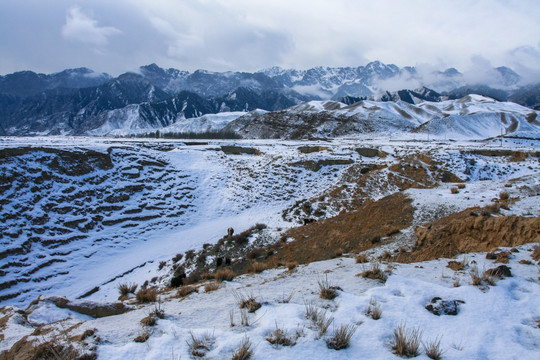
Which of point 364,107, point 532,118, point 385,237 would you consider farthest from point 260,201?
point 532,118

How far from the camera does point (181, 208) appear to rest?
84.9 feet

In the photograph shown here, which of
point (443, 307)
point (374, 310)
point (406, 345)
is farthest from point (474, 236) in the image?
point (406, 345)

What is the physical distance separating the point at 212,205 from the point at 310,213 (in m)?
10.4

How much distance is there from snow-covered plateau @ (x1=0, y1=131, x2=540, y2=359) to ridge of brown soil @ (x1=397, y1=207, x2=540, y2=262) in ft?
0.13

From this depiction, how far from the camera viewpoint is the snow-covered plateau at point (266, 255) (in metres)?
3.37

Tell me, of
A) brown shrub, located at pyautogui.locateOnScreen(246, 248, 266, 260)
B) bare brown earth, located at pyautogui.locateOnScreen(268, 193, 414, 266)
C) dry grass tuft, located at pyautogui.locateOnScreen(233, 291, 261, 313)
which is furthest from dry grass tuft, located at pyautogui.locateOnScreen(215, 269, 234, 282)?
brown shrub, located at pyautogui.locateOnScreen(246, 248, 266, 260)

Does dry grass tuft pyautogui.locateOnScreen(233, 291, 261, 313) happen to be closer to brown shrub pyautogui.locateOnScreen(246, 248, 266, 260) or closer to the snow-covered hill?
brown shrub pyautogui.locateOnScreen(246, 248, 266, 260)

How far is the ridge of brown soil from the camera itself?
672 cm

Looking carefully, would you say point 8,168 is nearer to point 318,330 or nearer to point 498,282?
point 318,330

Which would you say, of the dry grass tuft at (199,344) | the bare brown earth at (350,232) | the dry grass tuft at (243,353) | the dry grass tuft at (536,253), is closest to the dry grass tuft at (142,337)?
the dry grass tuft at (199,344)

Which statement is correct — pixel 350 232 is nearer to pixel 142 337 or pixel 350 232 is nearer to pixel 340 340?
pixel 340 340

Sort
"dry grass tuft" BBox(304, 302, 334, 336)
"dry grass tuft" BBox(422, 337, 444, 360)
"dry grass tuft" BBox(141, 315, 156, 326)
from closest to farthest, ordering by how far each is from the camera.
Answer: "dry grass tuft" BBox(422, 337, 444, 360), "dry grass tuft" BBox(304, 302, 334, 336), "dry grass tuft" BBox(141, 315, 156, 326)

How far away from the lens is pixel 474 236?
7.23 meters

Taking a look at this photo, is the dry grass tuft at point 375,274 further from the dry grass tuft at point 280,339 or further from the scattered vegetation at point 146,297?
the scattered vegetation at point 146,297
